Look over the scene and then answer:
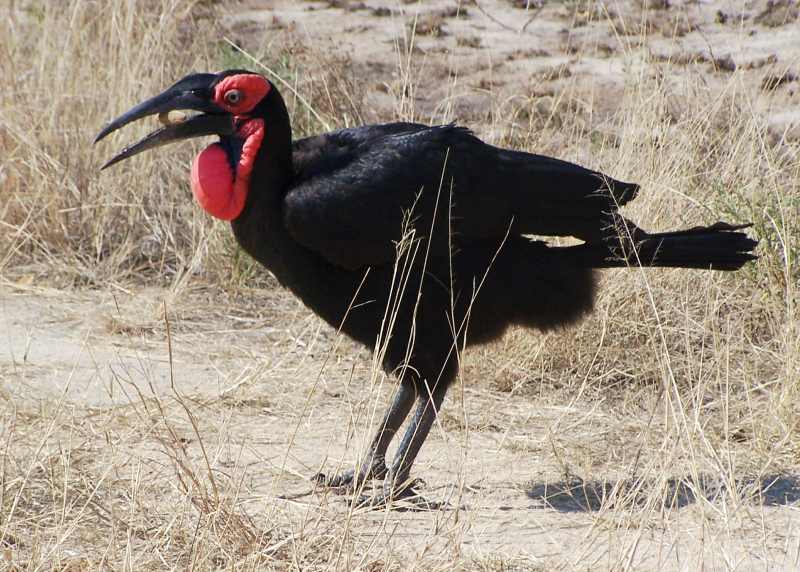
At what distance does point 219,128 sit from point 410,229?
63cm

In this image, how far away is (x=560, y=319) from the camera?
11.9 ft

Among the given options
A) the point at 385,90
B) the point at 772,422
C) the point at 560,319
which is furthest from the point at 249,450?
the point at 385,90

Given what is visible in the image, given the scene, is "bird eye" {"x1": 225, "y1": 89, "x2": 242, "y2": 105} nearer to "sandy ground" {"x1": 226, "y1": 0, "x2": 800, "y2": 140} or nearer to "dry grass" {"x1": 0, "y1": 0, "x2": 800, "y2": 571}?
"dry grass" {"x1": 0, "y1": 0, "x2": 800, "y2": 571}

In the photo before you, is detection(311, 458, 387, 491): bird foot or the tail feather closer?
detection(311, 458, 387, 491): bird foot

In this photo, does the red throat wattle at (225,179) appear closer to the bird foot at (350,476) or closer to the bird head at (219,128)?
the bird head at (219,128)

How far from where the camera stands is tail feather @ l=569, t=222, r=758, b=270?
3.57 m

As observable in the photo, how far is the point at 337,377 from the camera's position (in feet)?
14.3

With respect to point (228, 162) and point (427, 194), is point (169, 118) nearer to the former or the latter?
point (228, 162)

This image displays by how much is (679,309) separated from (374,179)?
139 cm

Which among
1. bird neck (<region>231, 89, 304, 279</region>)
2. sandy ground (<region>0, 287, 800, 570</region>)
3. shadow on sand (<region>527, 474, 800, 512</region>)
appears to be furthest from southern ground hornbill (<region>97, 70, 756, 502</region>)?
shadow on sand (<region>527, 474, 800, 512</region>)

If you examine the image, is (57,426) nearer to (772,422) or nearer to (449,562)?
(449,562)

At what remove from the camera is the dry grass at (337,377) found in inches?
111

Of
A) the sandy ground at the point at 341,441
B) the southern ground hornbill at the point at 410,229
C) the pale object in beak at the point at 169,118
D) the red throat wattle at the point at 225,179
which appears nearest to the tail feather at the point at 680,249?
the southern ground hornbill at the point at 410,229

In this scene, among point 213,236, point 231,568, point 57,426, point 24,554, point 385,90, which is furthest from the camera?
point 385,90
